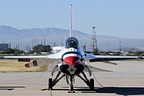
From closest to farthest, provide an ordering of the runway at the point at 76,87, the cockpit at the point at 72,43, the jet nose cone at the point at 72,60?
1. the jet nose cone at the point at 72,60
2. the runway at the point at 76,87
3. the cockpit at the point at 72,43

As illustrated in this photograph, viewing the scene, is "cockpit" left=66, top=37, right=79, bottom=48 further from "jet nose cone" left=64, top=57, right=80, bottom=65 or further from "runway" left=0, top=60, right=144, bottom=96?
"runway" left=0, top=60, right=144, bottom=96

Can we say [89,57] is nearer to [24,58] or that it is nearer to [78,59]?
[78,59]

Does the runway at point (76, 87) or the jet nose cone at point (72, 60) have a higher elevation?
the jet nose cone at point (72, 60)

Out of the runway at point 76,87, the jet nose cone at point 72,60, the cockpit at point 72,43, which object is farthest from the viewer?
the cockpit at point 72,43

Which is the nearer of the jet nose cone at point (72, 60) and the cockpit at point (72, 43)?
the jet nose cone at point (72, 60)

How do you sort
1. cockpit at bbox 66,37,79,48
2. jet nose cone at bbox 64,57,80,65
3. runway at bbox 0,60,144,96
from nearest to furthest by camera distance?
jet nose cone at bbox 64,57,80,65
runway at bbox 0,60,144,96
cockpit at bbox 66,37,79,48

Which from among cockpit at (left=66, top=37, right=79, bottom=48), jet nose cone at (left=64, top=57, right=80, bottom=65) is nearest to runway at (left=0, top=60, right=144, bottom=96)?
jet nose cone at (left=64, top=57, right=80, bottom=65)

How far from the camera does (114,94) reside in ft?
71.5

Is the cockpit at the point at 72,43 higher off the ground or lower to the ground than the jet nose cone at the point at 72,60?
higher

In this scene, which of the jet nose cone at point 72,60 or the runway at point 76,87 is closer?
the jet nose cone at point 72,60

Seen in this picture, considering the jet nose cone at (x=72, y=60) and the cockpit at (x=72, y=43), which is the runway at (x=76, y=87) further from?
the cockpit at (x=72, y=43)

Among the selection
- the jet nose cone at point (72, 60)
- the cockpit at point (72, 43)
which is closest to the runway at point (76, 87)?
the jet nose cone at point (72, 60)

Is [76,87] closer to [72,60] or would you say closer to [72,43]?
[72,43]

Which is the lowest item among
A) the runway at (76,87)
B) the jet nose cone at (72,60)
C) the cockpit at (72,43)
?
the runway at (76,87)
